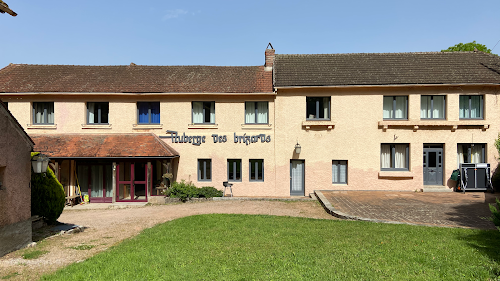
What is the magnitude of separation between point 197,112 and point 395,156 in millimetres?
11407

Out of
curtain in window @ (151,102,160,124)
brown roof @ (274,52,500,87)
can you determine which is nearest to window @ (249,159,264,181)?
brown roof @ (274,52,500,87)

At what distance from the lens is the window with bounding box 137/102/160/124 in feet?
57.3

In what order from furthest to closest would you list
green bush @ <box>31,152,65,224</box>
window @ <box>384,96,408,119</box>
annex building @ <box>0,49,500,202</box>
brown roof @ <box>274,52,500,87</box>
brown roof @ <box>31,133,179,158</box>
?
window @ <box>384,96,408,119</box> → brown roof @ <box>274,52,500,87</box> → annex building @ <box>0,49,500,202</box> → brown roof @ <box>31,133,179,158</box> → green bush @ <box>31,152,65,224</box>

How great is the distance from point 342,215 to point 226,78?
1102cm

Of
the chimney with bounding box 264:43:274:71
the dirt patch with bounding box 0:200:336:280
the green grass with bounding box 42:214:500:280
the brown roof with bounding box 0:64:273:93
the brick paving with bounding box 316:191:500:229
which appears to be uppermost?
the chimney with bounding box 264:43:274:71

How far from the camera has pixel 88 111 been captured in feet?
57.4

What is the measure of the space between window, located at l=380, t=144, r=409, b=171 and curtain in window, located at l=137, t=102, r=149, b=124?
44.2 feet

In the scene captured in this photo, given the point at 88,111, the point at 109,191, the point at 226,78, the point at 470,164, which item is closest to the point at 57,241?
the point at 109,191

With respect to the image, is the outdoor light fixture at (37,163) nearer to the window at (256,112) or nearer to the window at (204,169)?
the window at (204,169)

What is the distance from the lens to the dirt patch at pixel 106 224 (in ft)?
21.2

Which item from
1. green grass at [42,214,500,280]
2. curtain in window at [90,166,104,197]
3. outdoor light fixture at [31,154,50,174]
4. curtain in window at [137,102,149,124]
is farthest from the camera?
curtain in window at [137,102,149,124]

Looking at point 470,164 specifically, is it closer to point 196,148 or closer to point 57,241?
point 196,148

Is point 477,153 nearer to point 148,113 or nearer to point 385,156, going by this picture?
point 385,156

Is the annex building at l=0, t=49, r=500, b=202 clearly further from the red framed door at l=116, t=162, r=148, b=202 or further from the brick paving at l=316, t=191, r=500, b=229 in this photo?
the brick paving at l=316, t=191, r=500, b=229
